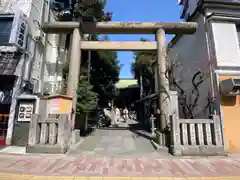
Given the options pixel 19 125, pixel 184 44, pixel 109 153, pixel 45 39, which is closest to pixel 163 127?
pixel 109 153

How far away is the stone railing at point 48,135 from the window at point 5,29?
442 cm

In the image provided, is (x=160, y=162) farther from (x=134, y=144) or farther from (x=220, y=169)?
(x=134, y=144)

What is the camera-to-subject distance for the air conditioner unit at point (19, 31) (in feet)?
21.9

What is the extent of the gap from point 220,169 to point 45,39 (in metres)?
10.2

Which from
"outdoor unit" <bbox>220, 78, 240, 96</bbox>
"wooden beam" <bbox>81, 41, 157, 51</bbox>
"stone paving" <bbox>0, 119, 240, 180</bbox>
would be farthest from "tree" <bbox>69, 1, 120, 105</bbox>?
"outdoor unit" <bbox>220, 78, 240, 96</bbox>

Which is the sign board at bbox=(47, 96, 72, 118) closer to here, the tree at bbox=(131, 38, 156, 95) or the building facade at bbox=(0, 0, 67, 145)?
the building facade at bbox=(0, 0, 67, 145)

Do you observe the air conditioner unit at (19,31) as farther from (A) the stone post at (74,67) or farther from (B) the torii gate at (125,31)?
(A) the stone post at (74,67)

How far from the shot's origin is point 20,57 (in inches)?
277

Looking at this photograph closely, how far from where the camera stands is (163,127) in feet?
21.3

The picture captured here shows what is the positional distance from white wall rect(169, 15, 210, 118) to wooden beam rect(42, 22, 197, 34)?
0.69 metres

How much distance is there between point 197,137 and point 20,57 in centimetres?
826

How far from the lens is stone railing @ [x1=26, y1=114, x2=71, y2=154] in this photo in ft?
16.9

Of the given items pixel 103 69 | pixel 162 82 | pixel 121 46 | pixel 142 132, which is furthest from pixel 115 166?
pixel 103 69

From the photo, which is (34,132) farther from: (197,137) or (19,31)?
(197,137)
